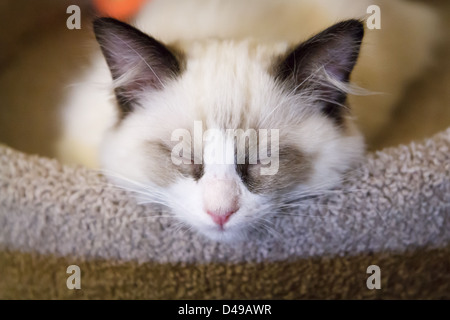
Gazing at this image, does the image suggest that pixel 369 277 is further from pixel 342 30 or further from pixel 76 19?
pixel 76 19

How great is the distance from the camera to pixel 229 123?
96 cm

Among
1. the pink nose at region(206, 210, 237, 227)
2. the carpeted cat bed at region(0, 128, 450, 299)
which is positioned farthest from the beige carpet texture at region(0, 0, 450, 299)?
the pink nose at region(206, 210, 237, 227)

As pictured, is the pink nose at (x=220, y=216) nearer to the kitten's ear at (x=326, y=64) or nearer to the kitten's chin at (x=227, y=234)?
the kitten's chin at (x=227, y=234)

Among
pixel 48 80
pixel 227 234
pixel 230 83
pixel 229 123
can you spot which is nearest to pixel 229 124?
pixel 229 123

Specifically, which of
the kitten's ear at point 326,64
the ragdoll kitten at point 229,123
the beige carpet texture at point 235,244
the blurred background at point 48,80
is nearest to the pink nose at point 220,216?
the ragdoll kitten at point 229,123

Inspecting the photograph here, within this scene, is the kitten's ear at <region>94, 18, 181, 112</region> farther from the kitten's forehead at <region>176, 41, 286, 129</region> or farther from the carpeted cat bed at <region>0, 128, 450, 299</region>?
the carpeted cat bed at <region>0, 128, 450, 299</region>

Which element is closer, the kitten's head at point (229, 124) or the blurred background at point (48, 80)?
the kitten's head at point (229, 124)

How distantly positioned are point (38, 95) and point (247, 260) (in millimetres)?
862

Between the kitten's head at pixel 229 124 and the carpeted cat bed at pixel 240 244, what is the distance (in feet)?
0.20

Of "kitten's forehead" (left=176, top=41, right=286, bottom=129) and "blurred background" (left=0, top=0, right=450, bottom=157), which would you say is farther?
"blurred background" (left=0, top=0, right=450, bottom=157)

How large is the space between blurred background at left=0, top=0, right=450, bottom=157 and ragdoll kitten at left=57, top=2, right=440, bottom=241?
12.3 inches

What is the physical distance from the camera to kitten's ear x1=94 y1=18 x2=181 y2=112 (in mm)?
978

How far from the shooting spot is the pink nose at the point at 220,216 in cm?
90

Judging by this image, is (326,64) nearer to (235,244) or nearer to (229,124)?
(229,124)
